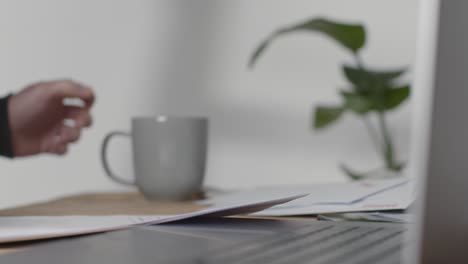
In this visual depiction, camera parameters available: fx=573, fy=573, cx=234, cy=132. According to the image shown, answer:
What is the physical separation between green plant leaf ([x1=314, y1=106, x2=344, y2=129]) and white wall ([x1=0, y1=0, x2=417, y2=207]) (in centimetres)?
22

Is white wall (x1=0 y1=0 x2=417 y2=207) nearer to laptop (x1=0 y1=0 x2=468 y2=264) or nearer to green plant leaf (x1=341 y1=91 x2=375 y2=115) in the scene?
green plant leaf (x1=341 y1=91 x2=375 y2=115)

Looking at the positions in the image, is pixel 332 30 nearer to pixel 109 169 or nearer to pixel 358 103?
pixel 358 103

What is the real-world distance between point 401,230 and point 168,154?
382mm

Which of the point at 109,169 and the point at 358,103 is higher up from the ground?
the point at 358,103

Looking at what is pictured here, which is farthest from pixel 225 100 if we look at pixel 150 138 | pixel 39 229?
pixel 39 229

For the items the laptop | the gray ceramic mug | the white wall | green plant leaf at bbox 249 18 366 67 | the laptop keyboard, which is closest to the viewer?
the laptop

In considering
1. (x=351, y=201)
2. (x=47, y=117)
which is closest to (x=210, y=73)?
(x=47, y=117)

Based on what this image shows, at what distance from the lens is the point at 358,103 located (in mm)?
1078

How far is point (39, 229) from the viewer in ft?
1.52

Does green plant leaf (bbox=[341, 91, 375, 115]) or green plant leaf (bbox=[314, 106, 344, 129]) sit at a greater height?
green plant leaf (bbox=[341, 91, 375, 115])

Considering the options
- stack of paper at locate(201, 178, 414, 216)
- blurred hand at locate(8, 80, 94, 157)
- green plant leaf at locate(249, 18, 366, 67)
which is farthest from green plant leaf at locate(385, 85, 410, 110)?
blurred hand at locate(8, 80, 94, 157)

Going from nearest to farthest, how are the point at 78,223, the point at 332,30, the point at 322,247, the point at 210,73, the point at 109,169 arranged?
the point at 322,247
the point at 78,223
the point at 109,169
the point at 332,30
the point at 210,73

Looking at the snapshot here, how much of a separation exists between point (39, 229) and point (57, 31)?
943mm

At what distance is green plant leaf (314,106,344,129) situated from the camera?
108 centimetres
